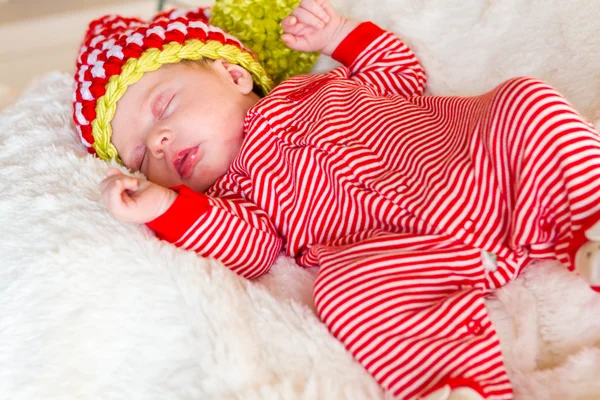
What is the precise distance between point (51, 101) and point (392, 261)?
2.69ft

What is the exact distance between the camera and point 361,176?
853 millimetres

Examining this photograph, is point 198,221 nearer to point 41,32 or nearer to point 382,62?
point 382,62

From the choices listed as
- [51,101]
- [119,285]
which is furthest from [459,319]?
[51,101]

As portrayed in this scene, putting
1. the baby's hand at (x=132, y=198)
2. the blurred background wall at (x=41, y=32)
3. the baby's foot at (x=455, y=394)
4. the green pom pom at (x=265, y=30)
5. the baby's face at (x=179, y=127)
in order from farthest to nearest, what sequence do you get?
the blurred background wall at (x=41, y=32) → the green pom pom at (x=265, y=30) → the baby's face at (x=179, y=127) → the baby's hand at (x=132, y=198) → the baby's foot at (x=455, y=394)

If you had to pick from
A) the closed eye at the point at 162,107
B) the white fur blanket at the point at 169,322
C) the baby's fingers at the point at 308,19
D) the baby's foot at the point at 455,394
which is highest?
the baby's fingers at the point at 308,19

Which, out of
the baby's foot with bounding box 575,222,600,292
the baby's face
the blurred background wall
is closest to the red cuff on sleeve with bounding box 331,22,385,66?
the baby's face

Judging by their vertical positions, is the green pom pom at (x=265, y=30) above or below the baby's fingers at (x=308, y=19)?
below

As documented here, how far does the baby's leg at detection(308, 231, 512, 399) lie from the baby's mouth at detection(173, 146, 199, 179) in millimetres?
329

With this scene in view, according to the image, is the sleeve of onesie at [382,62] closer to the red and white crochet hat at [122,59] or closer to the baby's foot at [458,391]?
the red and white crochet hat at [122,59]

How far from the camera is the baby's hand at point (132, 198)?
2.52 ft

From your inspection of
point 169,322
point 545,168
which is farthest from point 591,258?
point 169,322

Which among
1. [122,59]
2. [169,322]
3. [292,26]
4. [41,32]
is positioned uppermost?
[292,26]

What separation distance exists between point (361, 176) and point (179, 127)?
33cm

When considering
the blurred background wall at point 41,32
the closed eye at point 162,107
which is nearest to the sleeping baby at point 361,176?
the closed eye at point 162,107
